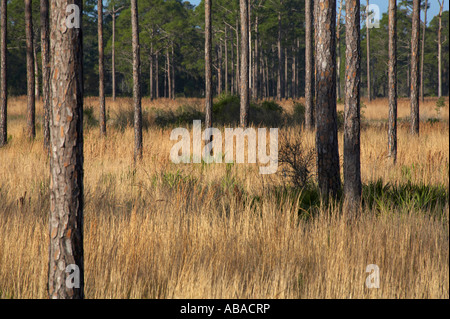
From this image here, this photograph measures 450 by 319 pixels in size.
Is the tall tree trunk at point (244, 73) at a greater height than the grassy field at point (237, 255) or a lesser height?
greater

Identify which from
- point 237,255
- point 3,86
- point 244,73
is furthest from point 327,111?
point 3,86

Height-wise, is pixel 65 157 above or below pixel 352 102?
below

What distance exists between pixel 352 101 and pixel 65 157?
4154mm

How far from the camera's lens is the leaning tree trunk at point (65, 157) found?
2.92 m

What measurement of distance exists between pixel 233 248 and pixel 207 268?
41 centimetres

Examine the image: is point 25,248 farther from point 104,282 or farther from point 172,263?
point 172,263

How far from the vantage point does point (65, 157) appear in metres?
2.93

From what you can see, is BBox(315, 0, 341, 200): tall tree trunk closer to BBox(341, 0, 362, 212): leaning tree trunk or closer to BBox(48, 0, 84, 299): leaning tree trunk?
BBox(341, 0, 362, 212): leaning tree trunk

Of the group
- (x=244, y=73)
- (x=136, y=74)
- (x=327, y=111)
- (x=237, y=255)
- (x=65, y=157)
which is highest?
(x=244, y=73)

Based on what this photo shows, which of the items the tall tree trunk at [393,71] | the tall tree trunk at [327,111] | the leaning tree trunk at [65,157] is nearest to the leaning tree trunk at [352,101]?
the tall tree trunk at [327,111]

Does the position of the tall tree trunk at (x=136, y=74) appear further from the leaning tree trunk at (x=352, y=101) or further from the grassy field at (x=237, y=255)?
the leaning tree trunk at (x=352, y=101)

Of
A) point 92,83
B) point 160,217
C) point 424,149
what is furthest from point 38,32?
point 160,217

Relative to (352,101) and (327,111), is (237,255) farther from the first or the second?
(327,111)

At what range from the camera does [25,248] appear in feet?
14.1
